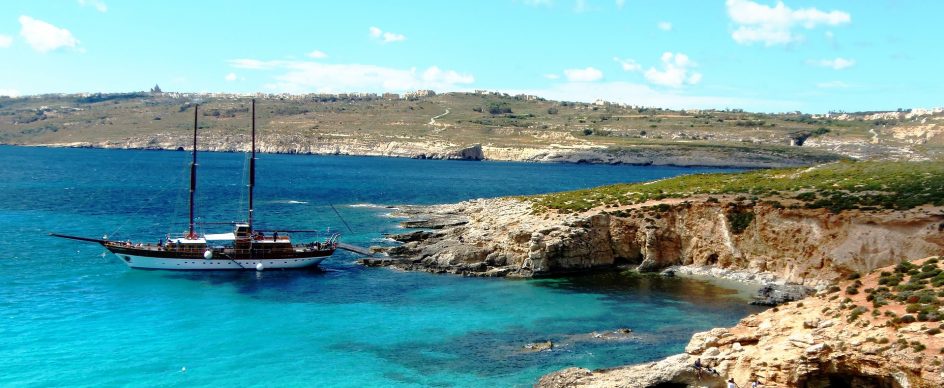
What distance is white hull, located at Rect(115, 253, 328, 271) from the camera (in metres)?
44.2

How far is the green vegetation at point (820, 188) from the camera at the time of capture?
39781 mm

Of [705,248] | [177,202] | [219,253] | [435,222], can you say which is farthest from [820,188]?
[177,202]

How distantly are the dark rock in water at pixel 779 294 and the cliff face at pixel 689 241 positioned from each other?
1247 millimetres

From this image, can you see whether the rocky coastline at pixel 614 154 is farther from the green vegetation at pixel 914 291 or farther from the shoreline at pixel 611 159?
the green vegetation at pixel 914 291

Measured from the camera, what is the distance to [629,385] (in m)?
21.8

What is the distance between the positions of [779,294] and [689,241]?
8531 mm

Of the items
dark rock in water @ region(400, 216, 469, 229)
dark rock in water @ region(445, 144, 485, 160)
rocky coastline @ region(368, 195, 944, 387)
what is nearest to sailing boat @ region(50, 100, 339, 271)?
rocky coastline @ region(368, 195, 944, 387)

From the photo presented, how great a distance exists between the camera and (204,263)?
147 ft

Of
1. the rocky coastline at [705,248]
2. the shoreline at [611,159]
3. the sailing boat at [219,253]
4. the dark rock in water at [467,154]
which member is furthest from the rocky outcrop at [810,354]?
the dark rock in water at [467,154]

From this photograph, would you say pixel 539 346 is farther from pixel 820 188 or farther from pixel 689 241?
pixel 820 188

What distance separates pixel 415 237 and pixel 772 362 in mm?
36138

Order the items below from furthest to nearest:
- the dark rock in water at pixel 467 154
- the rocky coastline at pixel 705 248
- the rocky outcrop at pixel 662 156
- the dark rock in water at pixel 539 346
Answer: the dark rock in water at pixel 467 154 → the rocky outcrop at pixel 662 156 → the dark rock in water at pixel 539 346 → the rocky coastline at pixel 705 248

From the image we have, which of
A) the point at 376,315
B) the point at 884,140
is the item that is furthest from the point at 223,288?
the point at 884,140

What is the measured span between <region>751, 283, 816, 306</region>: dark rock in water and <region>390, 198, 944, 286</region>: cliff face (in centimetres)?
125
